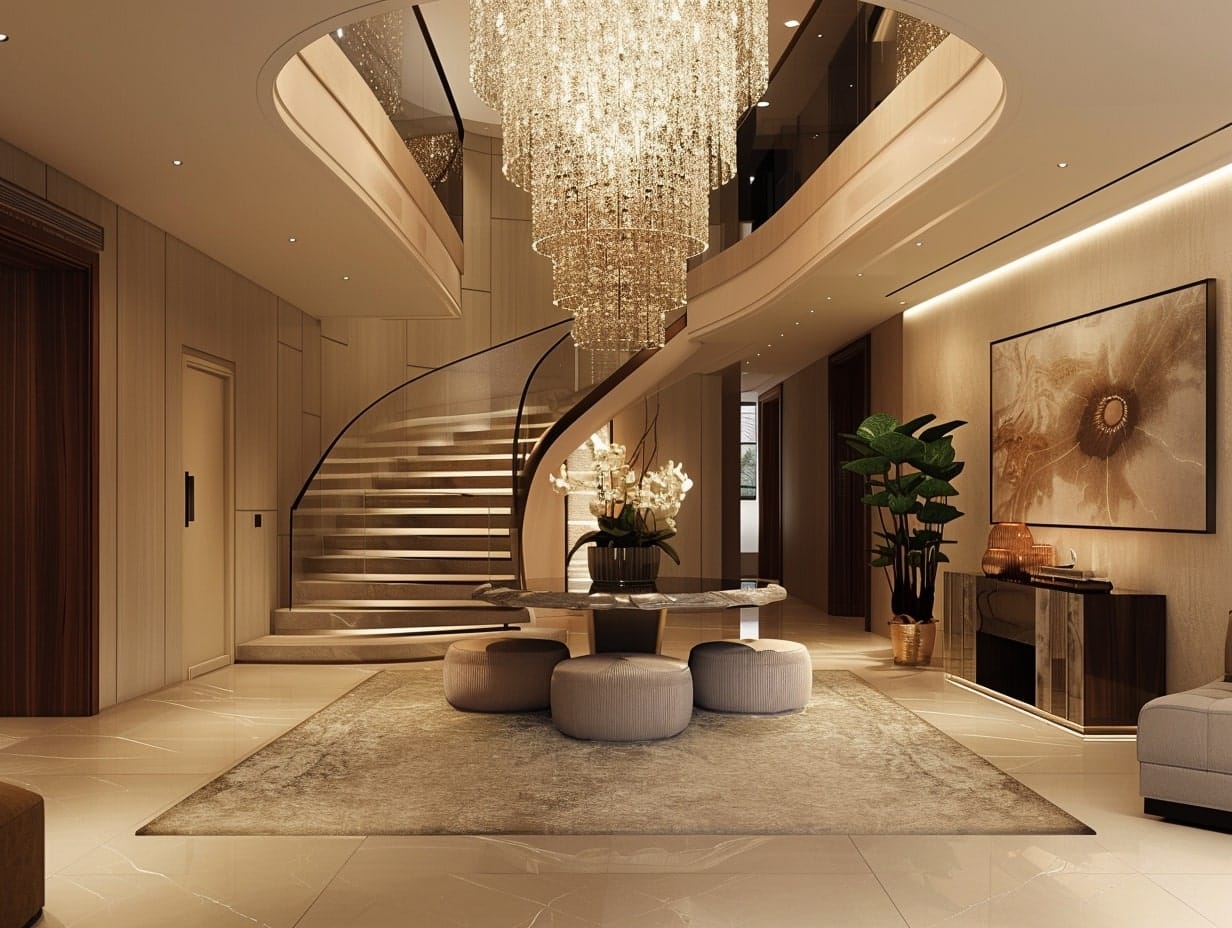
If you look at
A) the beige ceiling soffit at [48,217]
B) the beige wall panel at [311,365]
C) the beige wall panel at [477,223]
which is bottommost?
the beige wall panel at [311,365]

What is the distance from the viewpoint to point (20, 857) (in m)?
3.19

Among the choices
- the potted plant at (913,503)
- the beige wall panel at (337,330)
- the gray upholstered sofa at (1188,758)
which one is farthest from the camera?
the beige wall panel at (337,330)

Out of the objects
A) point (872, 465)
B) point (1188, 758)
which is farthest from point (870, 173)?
point (1188, 758)

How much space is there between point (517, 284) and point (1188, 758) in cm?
1169

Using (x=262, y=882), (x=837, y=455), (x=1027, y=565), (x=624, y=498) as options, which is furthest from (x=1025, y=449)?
(x=262, y=882)

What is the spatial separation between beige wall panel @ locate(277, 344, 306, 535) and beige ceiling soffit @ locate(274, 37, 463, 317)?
5.87 ft

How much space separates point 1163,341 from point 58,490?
660 cm

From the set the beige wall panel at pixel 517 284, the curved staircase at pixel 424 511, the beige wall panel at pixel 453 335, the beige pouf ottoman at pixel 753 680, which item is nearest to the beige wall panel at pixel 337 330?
the beige wall panel at pixel 453 335

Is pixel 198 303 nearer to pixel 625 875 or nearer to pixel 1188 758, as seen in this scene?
pixel 625 875

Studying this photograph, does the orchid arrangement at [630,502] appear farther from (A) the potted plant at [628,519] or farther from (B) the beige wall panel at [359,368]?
(B) the beige wall panel at [359,368]

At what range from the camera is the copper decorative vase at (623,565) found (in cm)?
671

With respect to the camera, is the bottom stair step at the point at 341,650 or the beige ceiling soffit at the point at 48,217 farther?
the bottom stair step at the point at 341,650

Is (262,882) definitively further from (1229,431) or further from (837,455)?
(837,455)

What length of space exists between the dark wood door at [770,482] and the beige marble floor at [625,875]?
1141 cm
